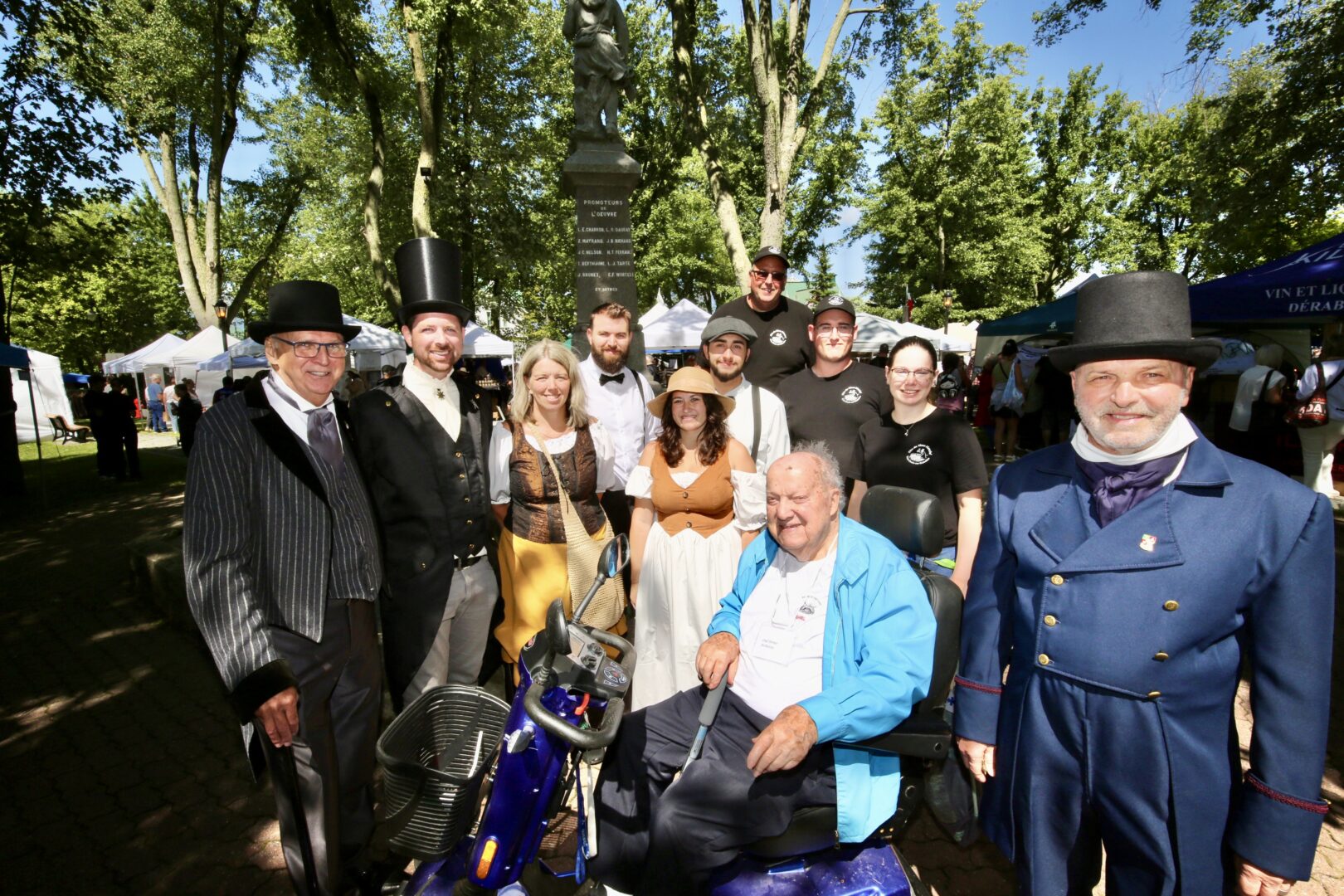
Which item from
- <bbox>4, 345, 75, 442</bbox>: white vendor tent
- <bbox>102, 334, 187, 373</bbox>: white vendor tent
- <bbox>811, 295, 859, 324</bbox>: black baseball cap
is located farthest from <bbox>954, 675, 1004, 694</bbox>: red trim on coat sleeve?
<bbox>4, 345, 75, 442</bbox>: white vendor tent

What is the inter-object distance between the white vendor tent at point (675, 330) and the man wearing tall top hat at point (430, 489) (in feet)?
38.9

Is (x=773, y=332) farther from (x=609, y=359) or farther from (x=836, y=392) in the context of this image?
(x=609, y=359)

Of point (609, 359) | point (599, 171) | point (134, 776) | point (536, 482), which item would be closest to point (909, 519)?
point (536, 482)

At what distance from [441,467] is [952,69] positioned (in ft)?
99.0

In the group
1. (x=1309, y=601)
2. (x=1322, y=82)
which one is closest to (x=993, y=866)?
(x=1309, y=601)

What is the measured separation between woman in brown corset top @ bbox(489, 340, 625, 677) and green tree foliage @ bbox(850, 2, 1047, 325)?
89.4 ft

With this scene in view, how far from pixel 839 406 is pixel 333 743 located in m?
2.90

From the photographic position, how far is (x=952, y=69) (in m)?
26.1

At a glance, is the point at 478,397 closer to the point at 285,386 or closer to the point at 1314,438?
the point at 285,386

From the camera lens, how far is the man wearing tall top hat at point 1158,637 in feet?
4.93

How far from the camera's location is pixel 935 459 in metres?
3.15

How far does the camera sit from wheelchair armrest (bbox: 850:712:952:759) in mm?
1957

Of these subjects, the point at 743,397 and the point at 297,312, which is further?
the point at 743,397

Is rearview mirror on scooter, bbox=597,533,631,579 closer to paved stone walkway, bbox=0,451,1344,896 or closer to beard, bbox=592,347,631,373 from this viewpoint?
paved stone walkway, bbox=0,451,1344,896
